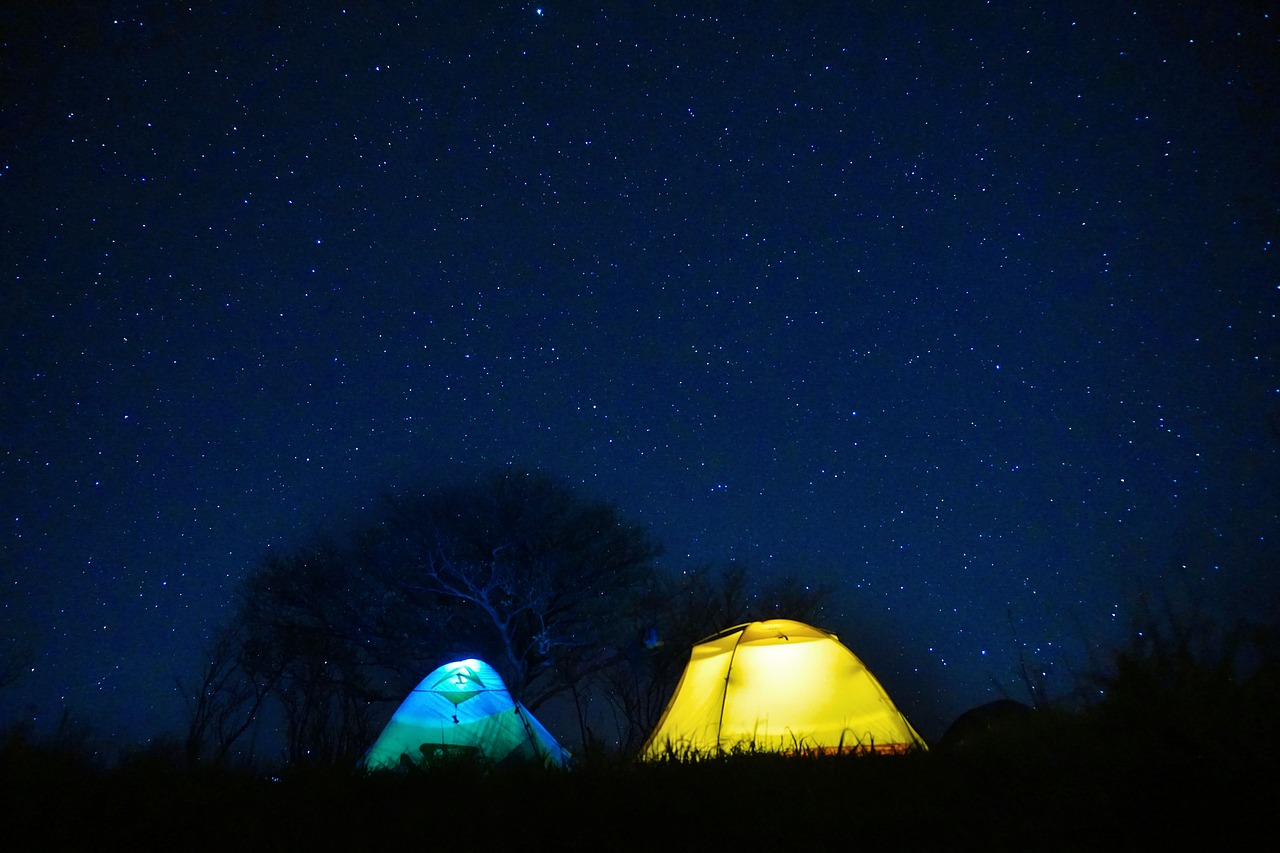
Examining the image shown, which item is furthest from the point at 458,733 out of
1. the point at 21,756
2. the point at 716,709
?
the point at 21,756

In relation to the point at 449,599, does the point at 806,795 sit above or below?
below

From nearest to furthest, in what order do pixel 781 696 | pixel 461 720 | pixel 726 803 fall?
pixel 726 803 < pixel 781 696 < pixel 461 720

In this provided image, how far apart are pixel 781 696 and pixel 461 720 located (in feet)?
14.2

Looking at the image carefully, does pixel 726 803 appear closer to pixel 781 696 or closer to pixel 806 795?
pixel 806 795

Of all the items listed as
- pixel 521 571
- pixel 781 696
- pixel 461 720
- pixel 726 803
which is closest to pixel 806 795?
pixel 726 803

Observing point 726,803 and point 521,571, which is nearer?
point 726,803

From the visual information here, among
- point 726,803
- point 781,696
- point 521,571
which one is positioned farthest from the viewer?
point 521,571

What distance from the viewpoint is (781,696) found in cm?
754

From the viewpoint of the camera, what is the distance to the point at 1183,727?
98.4 inches

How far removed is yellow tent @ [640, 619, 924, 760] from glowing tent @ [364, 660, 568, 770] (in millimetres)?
1959

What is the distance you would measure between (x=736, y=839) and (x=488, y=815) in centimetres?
105

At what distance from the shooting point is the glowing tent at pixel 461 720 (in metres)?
8.52

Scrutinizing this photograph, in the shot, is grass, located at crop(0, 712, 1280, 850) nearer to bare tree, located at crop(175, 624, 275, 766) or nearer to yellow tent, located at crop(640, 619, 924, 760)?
yellow tent, located at crop(640, 619, 924, 760)

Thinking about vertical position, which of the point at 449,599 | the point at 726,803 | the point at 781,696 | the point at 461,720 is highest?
the point at 449,599
